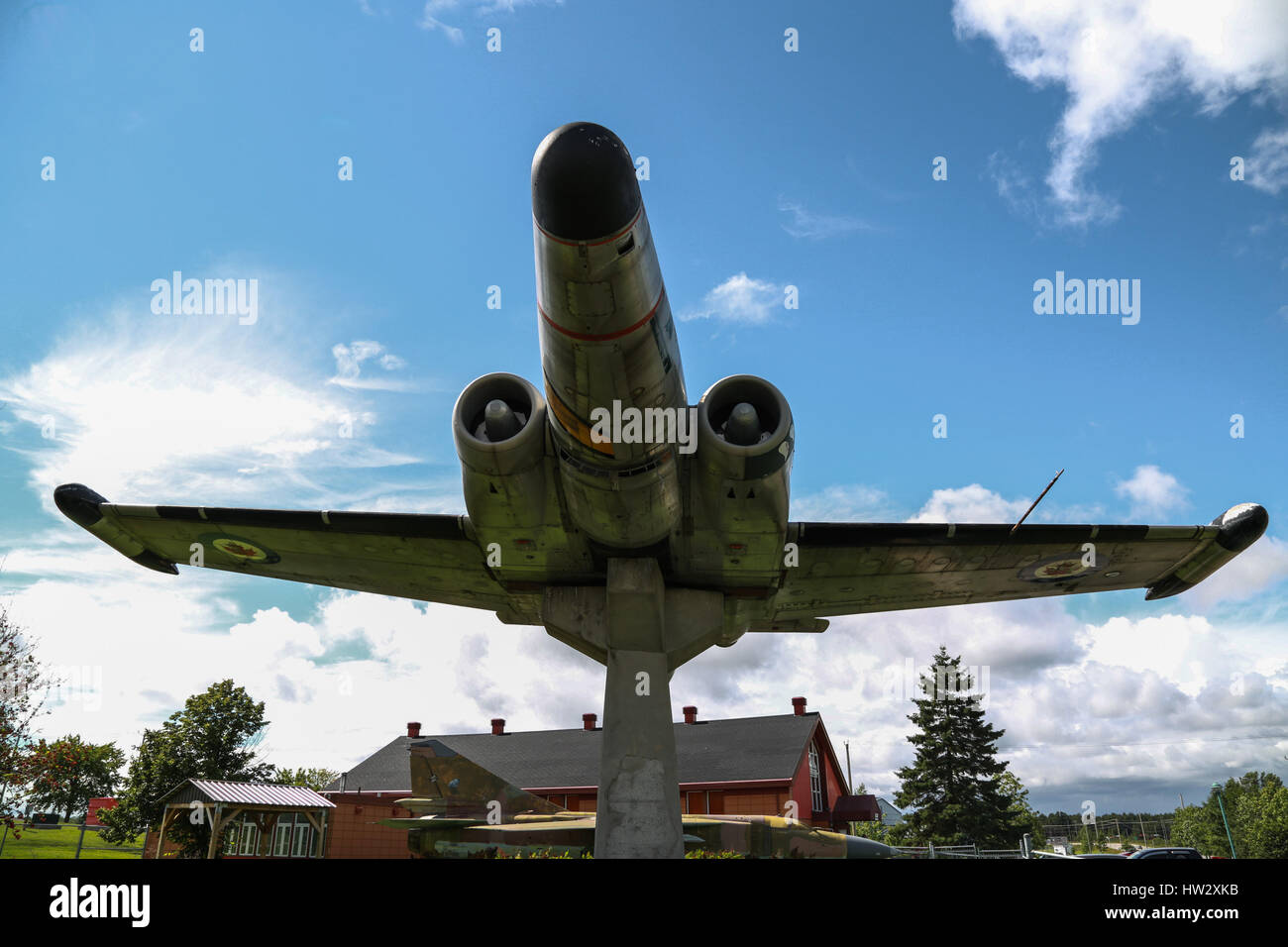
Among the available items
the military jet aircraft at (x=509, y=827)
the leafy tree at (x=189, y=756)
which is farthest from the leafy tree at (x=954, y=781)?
the leafy tree at (x=189, y=756)

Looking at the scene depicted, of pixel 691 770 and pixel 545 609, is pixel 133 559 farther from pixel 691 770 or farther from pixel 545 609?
pixel 691 770

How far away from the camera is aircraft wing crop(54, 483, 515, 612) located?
9.75m

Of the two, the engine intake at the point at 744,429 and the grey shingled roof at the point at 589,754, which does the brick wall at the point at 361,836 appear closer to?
the grey shingled roof at the point at 589,754

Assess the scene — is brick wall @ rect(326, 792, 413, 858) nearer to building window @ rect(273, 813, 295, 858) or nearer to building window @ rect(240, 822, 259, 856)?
building window @ rect(273, 813, 295, 858)

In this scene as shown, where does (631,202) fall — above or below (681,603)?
above

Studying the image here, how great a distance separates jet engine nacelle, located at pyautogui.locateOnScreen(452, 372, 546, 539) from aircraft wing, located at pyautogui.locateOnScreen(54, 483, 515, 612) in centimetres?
146

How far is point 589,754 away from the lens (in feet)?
Answer: 114

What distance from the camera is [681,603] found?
9234mm

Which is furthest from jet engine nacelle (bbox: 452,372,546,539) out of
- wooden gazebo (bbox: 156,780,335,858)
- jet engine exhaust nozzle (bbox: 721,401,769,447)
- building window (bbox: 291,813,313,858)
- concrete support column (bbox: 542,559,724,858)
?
building window (bbox: 291,813,313,858)

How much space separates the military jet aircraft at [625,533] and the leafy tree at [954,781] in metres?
39.0

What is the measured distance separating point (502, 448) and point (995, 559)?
6.79m

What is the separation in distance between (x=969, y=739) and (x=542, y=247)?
49245 millimetres
